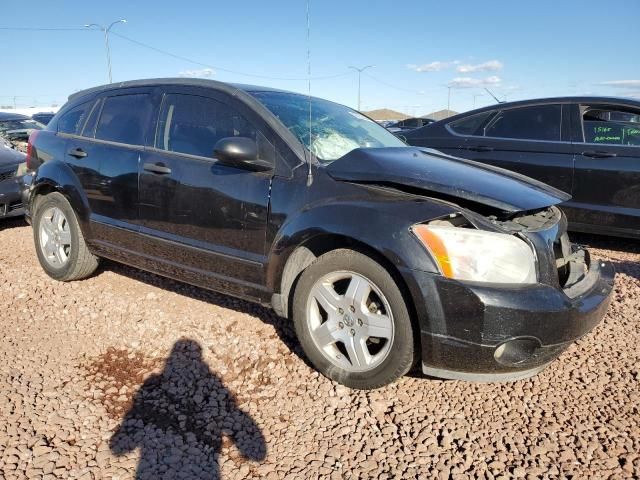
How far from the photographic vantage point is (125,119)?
13.0 feet

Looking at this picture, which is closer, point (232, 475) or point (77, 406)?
point (232, 475)

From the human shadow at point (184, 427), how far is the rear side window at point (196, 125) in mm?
1444

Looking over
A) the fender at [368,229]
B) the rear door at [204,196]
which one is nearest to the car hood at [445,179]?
the fender at [368,229]

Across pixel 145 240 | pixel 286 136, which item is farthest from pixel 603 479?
pixel 145 240

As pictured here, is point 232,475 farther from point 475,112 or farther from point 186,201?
point 475,112

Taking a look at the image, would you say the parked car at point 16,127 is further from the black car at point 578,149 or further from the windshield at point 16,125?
the black car at point 578,149

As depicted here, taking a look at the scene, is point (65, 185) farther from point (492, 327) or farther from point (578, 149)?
point (578, 149)

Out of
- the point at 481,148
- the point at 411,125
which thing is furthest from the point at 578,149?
the point at 411,125

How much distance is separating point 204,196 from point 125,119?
1224 mm

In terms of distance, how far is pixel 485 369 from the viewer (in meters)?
2.44

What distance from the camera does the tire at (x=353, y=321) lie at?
252 cm

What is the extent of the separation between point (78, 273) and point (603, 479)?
3.95 metres

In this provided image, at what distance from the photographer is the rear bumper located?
247 inches

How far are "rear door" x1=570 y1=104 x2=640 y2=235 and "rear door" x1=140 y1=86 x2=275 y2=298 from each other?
3667mm
